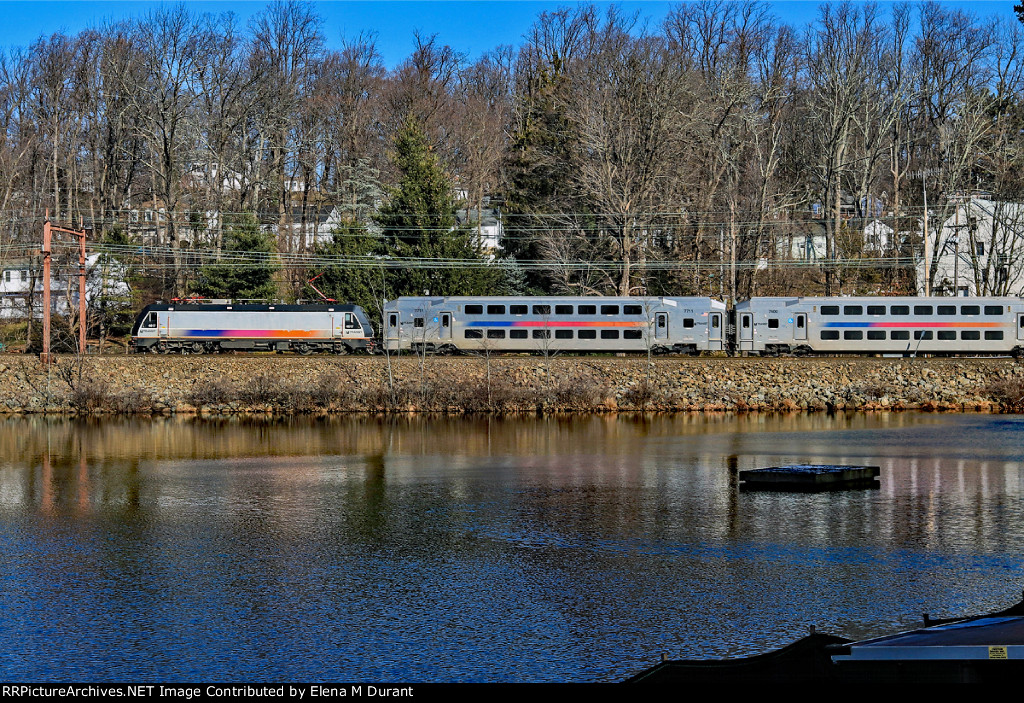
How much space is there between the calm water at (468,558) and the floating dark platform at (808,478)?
0.66 metres

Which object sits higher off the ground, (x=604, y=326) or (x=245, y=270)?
(x=245, y=270)

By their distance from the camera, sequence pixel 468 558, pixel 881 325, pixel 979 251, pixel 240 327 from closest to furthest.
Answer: pixel 468 558 < pixel 881 325 < pixel 240 327 < pixel 979 251

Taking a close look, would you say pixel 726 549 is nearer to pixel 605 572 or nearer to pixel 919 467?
pixel 605 572

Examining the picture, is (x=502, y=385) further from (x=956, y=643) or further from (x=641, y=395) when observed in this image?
(x=956, y=643)

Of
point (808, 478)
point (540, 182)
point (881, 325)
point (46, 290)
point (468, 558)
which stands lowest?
point (468, 558)

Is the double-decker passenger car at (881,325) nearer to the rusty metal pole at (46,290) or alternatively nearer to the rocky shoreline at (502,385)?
the rocky shoreline at (502,385)

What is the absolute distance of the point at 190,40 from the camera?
73938 mm

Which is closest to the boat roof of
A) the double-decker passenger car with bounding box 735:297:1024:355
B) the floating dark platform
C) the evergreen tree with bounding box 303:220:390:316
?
the floating dark platform

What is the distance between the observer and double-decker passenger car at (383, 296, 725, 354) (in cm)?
5659

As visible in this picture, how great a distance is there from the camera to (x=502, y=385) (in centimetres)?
5122

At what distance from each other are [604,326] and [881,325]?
1428 cm

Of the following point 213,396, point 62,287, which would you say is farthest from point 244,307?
point 62,287

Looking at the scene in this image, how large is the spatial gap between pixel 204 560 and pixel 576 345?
3870 centimetres

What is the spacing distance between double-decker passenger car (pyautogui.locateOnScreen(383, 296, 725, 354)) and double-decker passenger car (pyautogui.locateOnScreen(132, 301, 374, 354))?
3411mm
